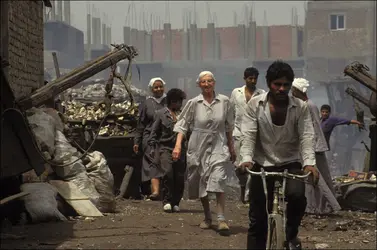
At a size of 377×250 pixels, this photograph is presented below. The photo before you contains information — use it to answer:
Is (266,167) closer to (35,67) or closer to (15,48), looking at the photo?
(15,48)

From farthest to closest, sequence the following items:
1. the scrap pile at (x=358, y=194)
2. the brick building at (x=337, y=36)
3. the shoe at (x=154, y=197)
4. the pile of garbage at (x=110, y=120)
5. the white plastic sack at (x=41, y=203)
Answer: the brick building at (x=337, y=36) → the pile of garbage at (x=110, y=120) → the scrap pile at (x=358, y=194) → the shoe at (x=154, y=197) → the white plastic sack at (x=41, y=203)

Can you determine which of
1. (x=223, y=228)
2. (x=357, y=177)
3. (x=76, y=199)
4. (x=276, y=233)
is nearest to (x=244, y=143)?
(x=276, y=233)

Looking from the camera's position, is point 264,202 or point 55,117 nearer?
point 264,202

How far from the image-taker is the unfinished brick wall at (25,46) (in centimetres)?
1204

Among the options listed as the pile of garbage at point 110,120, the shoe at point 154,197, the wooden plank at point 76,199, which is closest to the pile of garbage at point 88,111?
the pile of garbage at point 110,120

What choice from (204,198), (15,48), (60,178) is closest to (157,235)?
(204,198)

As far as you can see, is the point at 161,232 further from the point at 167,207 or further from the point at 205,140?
the point at 167,207

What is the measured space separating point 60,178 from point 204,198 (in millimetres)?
2349

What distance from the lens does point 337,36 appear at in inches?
2443

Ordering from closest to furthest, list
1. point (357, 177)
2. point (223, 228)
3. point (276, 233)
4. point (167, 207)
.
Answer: point (276, 233) → point (223, 228) → point (167, 207) → point (357, 177)

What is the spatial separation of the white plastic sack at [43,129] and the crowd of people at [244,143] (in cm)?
169

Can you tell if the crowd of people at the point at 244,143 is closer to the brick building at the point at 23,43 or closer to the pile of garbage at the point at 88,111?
the pile of garbage at the point at 88,111

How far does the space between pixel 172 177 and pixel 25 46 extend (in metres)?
3.71

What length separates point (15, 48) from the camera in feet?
40.4
